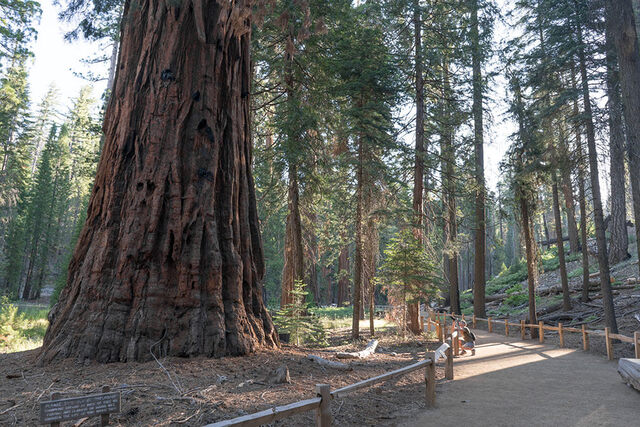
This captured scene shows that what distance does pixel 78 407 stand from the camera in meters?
3.35

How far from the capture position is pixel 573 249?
3159 cm

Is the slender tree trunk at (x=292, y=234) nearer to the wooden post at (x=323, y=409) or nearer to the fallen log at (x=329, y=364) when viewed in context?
the fallen log at (x=329, y=364)

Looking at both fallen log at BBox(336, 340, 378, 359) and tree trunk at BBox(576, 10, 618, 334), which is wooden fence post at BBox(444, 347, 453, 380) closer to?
fallen log at BBox(336, 340, 378, 359)

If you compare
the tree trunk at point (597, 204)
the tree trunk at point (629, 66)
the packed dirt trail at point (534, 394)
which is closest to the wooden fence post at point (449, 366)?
the packed dirt trail at point (534, 394)

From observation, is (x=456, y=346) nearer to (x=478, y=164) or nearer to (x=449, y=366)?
(x=449, y=366)

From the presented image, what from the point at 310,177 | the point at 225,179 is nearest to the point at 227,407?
the point at 225,179

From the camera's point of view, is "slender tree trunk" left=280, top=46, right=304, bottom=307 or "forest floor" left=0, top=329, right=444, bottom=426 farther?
"slender tree trunk" left=280, top=46, right=304, bottom=307

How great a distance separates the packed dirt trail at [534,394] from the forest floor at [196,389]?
2.39 feet

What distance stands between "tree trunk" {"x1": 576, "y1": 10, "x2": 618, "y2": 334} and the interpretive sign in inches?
545

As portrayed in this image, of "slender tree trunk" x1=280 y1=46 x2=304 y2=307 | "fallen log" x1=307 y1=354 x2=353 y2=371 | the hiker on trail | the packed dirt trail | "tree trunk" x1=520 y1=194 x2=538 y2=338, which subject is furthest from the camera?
"tree trunk" x1=520 y1=194 x2=538 y2=338

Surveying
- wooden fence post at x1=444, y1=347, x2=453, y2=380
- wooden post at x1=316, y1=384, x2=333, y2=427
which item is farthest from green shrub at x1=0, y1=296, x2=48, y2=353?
wooden fence post at x1=444, y1=347, x2=453, y2=380

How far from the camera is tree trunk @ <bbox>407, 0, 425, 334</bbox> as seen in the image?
47.9 feet

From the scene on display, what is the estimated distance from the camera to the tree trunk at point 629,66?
1091cm

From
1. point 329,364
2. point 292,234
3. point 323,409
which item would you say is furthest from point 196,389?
point 292,234
